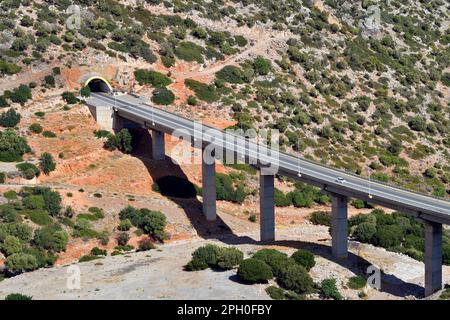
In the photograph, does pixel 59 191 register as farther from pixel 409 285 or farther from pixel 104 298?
pixel 409 285

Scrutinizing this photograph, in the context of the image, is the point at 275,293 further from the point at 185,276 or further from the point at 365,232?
the point at 365,232

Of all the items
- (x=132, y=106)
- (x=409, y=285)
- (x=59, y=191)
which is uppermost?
(x=132, y=106)

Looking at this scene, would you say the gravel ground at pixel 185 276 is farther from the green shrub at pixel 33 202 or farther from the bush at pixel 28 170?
the bush at pixel 28 170

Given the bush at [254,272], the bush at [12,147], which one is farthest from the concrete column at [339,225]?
the bush at [12,147]

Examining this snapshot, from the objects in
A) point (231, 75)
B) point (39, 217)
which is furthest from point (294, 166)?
point (231, 75)

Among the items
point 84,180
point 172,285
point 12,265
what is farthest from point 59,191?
point 172,285

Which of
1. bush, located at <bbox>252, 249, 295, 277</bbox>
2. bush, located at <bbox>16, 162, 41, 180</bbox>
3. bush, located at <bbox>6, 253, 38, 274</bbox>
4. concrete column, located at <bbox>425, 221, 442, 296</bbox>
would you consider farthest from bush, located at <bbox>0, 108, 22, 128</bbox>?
concrete column, located at <bbox>425, 221, 442, 296</bbox>
